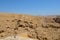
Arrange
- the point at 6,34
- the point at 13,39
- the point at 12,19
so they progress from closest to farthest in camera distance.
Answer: the point at 13,39 < the point at 6,34 < the point at 12,19

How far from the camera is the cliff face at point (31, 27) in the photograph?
8812 millimetres

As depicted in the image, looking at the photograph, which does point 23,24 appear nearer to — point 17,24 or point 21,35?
point 17,24

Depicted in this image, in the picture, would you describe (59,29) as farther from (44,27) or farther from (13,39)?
(13,39)

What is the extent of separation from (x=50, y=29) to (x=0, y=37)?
362 centimetres

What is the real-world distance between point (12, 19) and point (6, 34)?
5.66 ft

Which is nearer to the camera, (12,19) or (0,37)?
(0,37)

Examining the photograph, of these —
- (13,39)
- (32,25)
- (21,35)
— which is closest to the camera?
(13,39)

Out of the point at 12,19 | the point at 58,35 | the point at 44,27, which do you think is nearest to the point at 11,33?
the point at 12,19

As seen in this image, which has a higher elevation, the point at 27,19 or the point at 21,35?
the point at 27,19

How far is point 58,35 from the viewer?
8.80 metres

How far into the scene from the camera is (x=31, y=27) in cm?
955

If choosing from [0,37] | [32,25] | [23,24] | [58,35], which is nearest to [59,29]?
[58,35]

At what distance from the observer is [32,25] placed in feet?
31.2

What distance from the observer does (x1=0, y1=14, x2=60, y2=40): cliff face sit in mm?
8812
